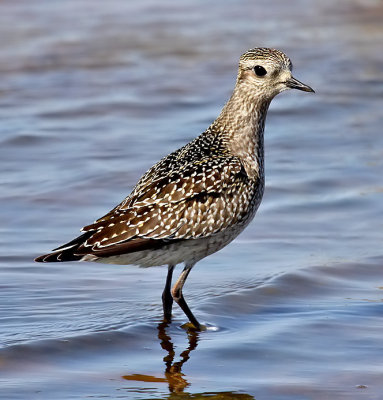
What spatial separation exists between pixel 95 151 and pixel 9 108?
2595mm

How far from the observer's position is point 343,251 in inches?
391

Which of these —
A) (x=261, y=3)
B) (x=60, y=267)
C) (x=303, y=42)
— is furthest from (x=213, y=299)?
(x=261, y=3)

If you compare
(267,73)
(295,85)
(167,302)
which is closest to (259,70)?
(267,73)

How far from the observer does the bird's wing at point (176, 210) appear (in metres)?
7.90

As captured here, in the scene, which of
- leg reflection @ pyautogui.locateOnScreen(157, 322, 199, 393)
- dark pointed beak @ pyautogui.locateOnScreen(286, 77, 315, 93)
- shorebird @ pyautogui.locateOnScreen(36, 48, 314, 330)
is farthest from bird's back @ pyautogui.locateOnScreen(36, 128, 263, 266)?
dark pointed beak @ pyautogui.locateOnScreen(286, 77, 315, 93)

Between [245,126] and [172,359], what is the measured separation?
2218 millimetres

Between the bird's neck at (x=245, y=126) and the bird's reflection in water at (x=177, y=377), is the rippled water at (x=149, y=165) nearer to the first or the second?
the bird's reflection in water at (x=177, y=377)

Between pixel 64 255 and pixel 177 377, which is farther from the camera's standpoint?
pixel 64 255

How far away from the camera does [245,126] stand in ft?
28.9

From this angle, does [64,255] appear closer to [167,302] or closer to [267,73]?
[167,302]

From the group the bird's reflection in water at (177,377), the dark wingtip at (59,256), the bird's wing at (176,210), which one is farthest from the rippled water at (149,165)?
the bird's wing at (176,210)

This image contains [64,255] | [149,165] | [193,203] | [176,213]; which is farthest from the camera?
[149,165]

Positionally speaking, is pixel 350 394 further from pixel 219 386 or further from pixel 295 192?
pixel 295 192

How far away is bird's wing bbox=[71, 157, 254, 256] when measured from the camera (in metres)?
7.90
